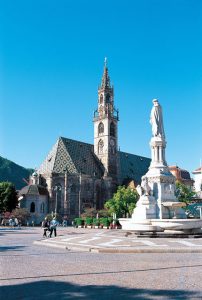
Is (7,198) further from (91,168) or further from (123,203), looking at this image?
(91,168)

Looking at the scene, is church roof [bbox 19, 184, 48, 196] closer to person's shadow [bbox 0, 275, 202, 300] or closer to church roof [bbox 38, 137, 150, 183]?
church roof [bbox 38, 137, 150, 183]

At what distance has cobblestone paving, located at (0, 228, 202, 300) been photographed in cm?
754

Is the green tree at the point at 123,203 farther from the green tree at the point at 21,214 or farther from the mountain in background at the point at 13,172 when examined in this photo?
the mountain in background at the point at 13,172

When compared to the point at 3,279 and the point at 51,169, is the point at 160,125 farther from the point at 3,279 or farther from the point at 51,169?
the point at 51,169

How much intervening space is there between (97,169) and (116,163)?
6808 mm

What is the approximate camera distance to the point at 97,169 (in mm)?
91500

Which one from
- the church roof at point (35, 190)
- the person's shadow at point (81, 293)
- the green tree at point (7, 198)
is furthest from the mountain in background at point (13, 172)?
the person's shadow at point (81, 293)

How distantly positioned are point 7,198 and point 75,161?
22.6 metres

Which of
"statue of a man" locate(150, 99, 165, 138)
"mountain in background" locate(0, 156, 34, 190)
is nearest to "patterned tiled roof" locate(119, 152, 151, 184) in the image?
"statue of a man" locate(150, 99, 165, 138)

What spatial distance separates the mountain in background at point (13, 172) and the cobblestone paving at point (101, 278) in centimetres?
15524

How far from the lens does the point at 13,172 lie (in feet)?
557

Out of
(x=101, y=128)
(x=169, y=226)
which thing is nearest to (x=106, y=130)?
(x=101, y=128)

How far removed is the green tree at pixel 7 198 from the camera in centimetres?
7044

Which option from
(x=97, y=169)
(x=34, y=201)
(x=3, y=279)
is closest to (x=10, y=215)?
(x=34, y=201)
